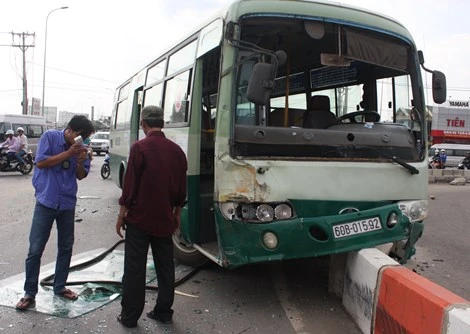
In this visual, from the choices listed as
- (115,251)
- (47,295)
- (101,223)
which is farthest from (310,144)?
(101,223)

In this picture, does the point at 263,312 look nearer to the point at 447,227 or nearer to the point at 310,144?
the point at 310,144

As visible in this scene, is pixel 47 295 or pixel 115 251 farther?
pixel 115 251

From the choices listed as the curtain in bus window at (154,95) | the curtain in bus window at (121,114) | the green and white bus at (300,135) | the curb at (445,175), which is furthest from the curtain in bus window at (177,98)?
the curb at (445,175)

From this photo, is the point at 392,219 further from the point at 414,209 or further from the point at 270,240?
the point at 270,240

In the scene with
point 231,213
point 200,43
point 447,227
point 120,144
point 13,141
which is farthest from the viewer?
point 13,141

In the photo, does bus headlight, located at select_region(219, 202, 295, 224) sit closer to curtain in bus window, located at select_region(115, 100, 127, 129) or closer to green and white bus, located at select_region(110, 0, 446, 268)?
green and white bus, located at select_region(110, 0, 446, 268)

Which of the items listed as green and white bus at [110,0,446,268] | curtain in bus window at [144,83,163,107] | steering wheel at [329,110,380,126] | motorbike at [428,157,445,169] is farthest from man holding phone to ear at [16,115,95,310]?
motorbike at [428,157,445,169]

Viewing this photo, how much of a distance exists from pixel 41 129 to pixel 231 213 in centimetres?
2367

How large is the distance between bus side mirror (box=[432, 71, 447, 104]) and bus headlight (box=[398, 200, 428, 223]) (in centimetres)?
126

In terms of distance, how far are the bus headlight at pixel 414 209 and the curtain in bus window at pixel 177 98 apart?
2464mm

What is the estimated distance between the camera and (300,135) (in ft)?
14.3

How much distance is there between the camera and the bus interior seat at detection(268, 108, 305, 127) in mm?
4880

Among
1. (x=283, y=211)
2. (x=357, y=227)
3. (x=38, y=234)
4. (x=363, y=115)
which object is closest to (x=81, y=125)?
(x=38, y=234)

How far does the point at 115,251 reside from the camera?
6484mm
